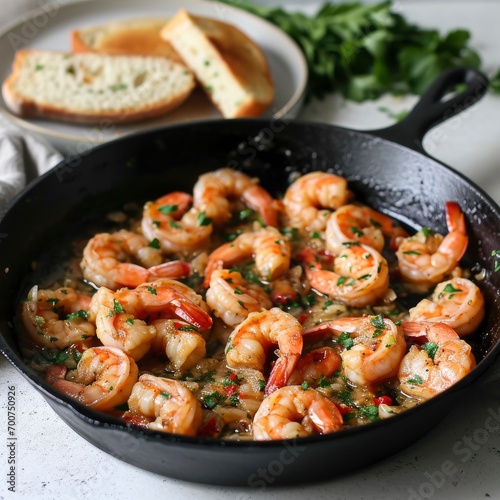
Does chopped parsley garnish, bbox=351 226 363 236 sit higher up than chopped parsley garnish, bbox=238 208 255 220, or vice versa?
chopped parsley garnish, bbox=351 226 363 236

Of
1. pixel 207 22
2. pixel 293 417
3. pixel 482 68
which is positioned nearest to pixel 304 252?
pixel 293 417

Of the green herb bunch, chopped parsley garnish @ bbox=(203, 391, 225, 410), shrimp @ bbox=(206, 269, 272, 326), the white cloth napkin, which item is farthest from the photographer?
the green herb bunch

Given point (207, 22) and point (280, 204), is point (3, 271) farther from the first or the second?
point (207, 22)

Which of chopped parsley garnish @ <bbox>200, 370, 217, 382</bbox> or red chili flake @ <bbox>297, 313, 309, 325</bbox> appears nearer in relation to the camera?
chopped parsley garnish @ <bbox>200, 370, 217, 382</bbox>

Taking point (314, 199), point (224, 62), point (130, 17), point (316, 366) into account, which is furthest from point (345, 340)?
point (130, 17)

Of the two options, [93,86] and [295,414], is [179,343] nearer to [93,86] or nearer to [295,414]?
[295,414]

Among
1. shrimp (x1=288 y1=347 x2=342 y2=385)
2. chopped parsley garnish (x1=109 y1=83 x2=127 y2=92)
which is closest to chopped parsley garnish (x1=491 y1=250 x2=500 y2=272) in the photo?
shrimp (x1=288 y1=347 x2=342 y2=385)

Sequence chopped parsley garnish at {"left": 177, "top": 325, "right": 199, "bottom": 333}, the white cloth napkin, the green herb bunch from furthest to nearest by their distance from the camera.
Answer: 1. the green herb bunch
2. the white cloth napkin
3. chopped parsley garnish at {"left": 177, "top": 325, "right": 199, "bottom": 333}

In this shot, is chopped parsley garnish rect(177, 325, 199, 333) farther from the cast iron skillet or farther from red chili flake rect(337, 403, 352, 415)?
red chili flake rect(337, 403, 352, 415)

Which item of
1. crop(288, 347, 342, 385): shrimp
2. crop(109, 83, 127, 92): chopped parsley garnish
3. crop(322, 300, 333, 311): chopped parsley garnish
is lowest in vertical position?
crop(322, 300, 333, 311): chopped parsley garnish
